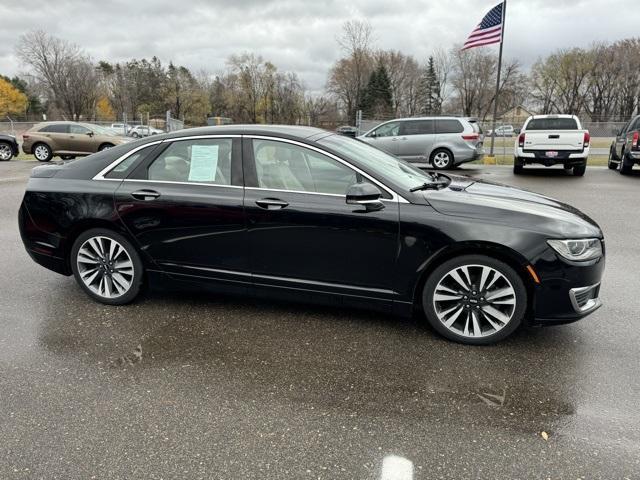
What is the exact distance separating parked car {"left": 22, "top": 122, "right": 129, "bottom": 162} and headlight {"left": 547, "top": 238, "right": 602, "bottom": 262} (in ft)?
57.8

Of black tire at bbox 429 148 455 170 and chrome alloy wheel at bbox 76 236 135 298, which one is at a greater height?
black tire at bbox 429 148 455 170

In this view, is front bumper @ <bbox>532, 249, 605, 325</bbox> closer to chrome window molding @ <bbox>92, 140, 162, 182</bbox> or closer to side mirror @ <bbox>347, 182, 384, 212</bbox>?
side mirror @ <bbox>347, 182, 384, 212</bbox>

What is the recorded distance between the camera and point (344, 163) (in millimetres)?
3648

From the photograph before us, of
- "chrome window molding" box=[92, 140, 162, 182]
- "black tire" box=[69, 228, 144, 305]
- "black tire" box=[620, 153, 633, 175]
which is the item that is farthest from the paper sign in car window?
"black tire" box=[620, 153, 633, 175]

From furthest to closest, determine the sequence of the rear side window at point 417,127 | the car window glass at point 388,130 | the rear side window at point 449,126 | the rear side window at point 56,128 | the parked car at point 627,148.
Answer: the rear side window at point 56,128 → the car window glass at point 388,130 → the rear side window at point 417,127 → the rear side window at point 449,126 → the parked car at point 627,148

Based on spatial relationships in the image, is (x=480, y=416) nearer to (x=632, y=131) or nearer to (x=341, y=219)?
(x=341, y=219)

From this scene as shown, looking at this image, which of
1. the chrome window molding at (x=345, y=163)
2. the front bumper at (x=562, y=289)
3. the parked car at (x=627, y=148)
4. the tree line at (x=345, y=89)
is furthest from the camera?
the tree line at (x=345, y=89)

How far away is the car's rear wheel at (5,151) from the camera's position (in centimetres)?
1898

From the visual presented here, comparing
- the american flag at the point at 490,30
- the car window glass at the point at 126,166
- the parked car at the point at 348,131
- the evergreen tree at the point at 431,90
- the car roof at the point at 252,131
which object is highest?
the evergreen tree at the point at 431,90

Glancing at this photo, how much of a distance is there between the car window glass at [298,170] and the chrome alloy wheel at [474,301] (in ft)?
3.36

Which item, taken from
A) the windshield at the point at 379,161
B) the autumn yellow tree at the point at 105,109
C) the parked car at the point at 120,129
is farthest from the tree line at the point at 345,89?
the windshield at the point at 379,161

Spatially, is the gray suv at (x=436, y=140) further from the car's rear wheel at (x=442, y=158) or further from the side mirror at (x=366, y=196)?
the side mirror at (x=366, y=196)

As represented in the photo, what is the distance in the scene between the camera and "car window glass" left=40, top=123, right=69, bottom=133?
59.4 feet

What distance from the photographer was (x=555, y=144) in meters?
13.1
